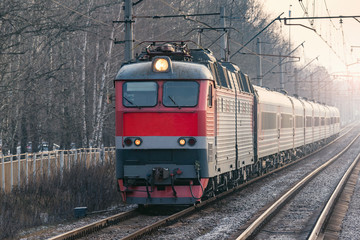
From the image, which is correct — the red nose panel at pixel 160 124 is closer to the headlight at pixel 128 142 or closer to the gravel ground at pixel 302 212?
the headlight at pixel 128 142

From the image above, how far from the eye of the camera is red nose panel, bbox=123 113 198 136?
42.1ft

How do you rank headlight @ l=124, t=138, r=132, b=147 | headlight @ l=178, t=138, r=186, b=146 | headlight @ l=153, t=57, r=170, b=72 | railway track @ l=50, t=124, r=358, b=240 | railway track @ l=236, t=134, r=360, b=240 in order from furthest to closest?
headlight @ l=153, t=57, r=170, b=72
headlight @ l=124, t=138, r=132, b=147
headlight @ l=178, t=138, r=186, b=146
railway track @ l=236, t=134, r=360, b=240
railway track @ l=50, t=124, r=358, b=240

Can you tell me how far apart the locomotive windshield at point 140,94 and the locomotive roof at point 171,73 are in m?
0.15

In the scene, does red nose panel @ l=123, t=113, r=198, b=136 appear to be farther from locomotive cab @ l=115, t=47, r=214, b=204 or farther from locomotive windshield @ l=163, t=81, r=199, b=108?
locomotive windshield @ l=163, t=81, r=199, b=108

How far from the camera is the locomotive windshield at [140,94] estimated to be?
42.8 ft

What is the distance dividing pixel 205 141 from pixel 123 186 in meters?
1.94

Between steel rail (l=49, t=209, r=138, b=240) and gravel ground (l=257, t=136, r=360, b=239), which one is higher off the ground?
steel rail (l=49, t=209, r=138, b=240)

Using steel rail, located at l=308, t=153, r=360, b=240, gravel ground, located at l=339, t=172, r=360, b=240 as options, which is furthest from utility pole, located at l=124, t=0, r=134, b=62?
gravel ground, located at l=339, t=172, r=360, b=240

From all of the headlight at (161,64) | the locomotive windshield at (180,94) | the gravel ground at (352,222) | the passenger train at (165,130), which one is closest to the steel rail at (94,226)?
the passenger train at (165,130)

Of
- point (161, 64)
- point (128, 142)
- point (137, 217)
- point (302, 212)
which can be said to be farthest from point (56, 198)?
point (302, 212)

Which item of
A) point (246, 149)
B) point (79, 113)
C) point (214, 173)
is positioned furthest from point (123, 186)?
point (79, 113)

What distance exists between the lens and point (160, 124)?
12883 mm

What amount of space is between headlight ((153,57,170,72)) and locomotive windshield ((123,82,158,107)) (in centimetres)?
32

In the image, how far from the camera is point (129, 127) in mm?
12984
